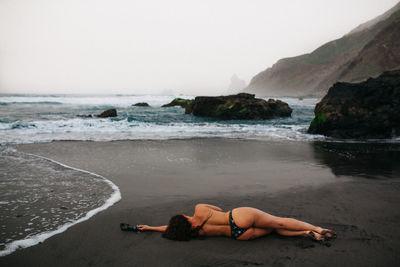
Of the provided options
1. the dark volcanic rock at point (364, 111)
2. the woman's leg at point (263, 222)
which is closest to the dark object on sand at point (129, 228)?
the woman's leg at point (263, 222)

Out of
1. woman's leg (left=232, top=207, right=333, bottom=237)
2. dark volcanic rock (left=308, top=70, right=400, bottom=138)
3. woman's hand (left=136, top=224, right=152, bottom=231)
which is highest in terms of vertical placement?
dark volcanic rock (left=308, top=70, right=400, bottom=138)

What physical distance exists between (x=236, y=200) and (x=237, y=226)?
132 centimetres

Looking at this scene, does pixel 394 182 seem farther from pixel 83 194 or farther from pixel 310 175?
pixel 83 194

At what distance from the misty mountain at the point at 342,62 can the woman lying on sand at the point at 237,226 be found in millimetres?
82365

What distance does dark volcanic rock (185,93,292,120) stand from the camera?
873 inches

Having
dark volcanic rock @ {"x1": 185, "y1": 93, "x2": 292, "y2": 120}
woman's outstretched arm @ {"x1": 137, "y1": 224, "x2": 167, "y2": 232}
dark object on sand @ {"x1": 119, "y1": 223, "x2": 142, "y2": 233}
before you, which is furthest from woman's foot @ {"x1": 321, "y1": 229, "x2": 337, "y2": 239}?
dark volcanic rock @ {"x1": 185, "y1": 93, "x2": 292, "y2": 120}

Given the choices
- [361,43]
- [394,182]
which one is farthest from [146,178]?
[361,43]

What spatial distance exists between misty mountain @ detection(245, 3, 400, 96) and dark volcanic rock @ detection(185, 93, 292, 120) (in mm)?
62874

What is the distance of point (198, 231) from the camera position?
10.7 feet

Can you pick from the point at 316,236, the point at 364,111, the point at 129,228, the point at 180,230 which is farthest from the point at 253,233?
the point at 364,111

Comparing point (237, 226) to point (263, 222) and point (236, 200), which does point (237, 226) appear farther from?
point (236, 200)

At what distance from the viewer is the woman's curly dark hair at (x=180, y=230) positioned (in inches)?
124

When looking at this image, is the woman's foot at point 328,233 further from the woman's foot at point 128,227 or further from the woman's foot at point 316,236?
the woman's foot at point 128,227

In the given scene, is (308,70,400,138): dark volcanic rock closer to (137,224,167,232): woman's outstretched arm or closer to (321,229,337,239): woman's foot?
(321,229,337,239): woman's foot
